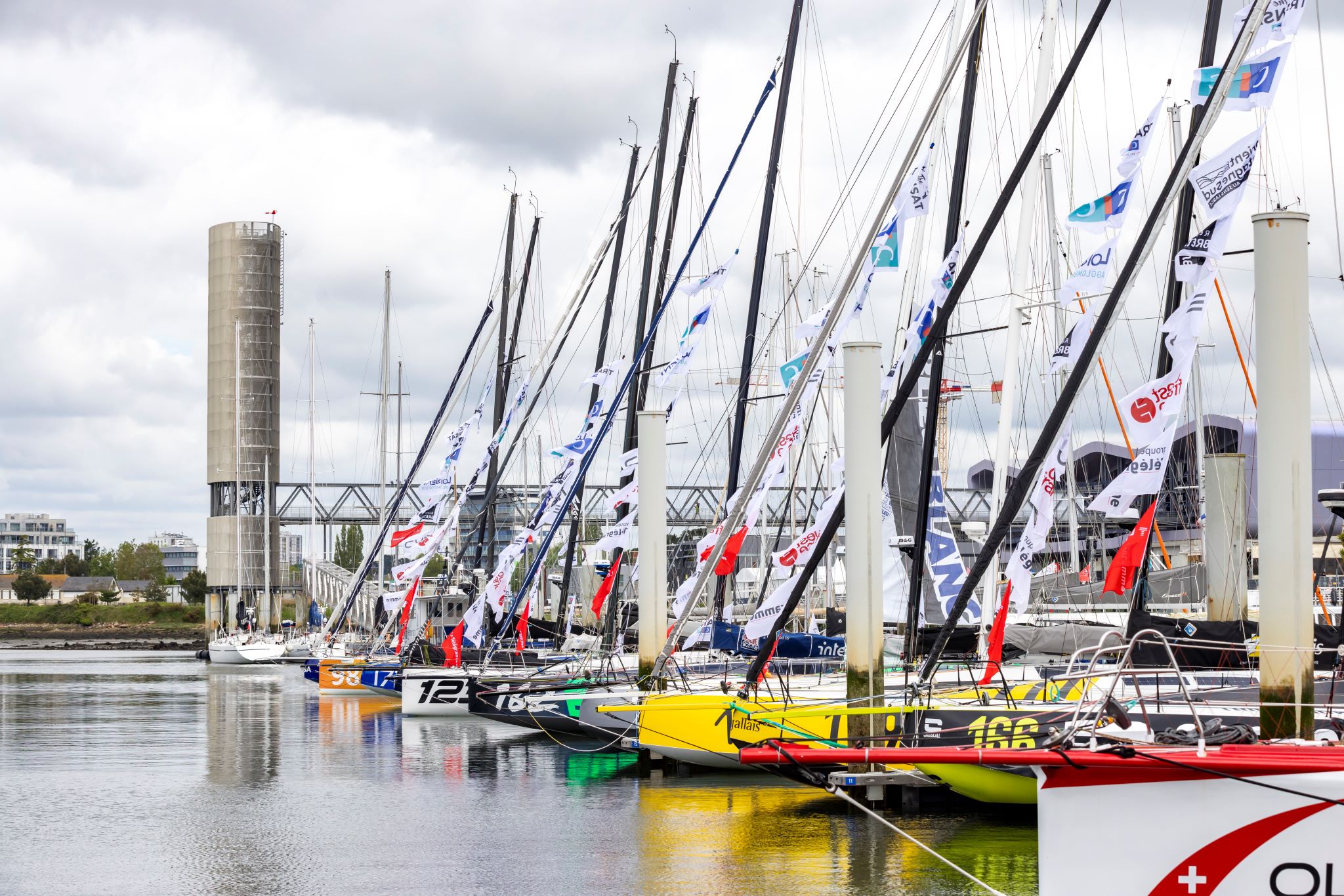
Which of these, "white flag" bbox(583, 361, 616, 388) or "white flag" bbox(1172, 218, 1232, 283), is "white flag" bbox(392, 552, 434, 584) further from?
"white flag" bbox(1172, 218, 1232, 283)

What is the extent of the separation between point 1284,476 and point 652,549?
1710 cm

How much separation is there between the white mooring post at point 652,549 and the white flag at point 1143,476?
1093 centimetres

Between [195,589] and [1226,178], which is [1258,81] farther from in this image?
[195,589]

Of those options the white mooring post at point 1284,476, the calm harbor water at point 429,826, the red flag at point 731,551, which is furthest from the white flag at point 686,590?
the white mooring post at point 1284,476

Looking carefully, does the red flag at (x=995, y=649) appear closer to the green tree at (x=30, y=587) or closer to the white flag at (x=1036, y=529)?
the white flag at (x=1036, y=529)

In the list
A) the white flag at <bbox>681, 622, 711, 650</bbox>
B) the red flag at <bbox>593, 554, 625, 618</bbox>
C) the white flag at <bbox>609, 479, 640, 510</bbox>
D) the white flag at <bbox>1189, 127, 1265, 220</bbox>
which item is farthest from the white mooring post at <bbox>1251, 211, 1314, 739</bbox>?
the red flag at <bbox>593, 554, 625, 618</bbox>

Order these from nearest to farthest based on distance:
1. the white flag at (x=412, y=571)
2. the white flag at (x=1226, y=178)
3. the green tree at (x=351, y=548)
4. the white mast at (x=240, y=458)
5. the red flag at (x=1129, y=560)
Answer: the white flag at (x=1226, y=178)
the red flag at (x=1129, y=560)
the white flag at (x=412, y=571)
the white mast at (x=240, y=458)
the green tree at (x=351, y=548)

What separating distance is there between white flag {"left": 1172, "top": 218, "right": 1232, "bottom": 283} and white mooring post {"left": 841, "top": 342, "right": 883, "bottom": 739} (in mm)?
4137

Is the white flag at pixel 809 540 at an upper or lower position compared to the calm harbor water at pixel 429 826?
upper

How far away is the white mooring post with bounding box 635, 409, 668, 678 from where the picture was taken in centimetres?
2903

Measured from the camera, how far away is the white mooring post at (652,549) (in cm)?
2903

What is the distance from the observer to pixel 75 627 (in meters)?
162

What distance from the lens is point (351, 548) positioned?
158875 mm

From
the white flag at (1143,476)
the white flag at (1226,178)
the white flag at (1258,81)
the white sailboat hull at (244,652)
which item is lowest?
the white sailboat hull at (244,652)
